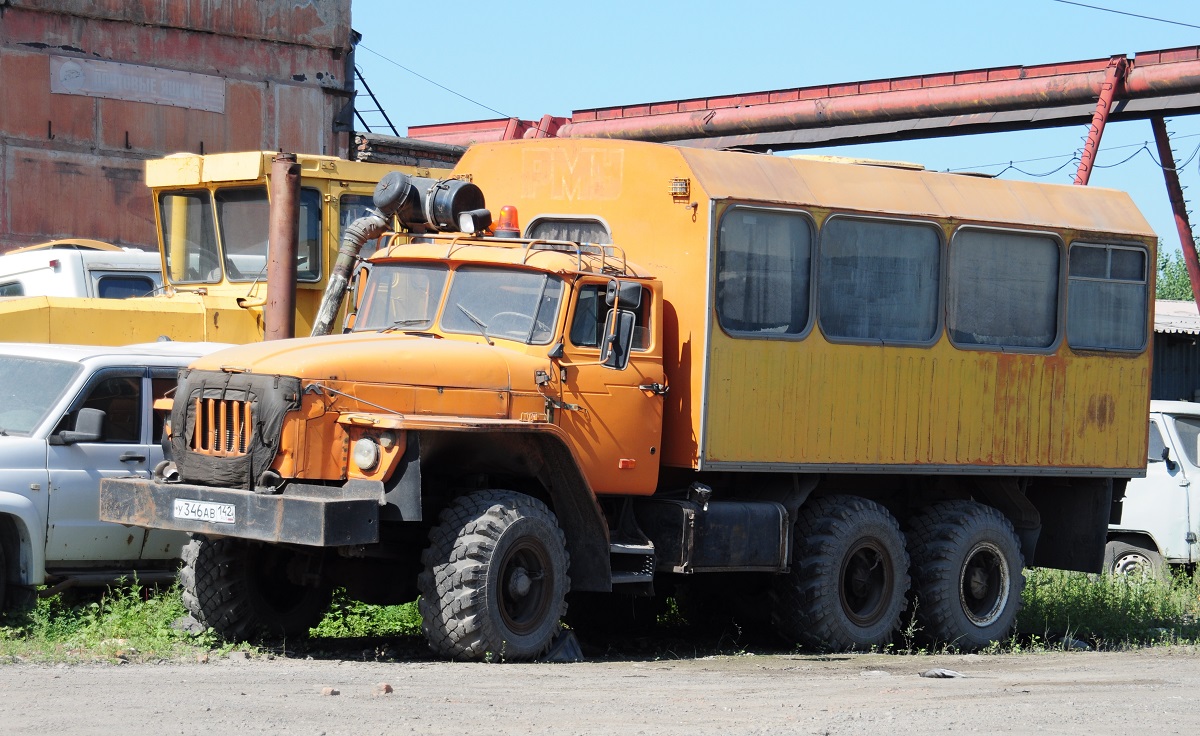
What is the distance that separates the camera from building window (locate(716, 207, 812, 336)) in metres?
10.7

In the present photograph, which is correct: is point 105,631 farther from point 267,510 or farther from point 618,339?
point 618,339

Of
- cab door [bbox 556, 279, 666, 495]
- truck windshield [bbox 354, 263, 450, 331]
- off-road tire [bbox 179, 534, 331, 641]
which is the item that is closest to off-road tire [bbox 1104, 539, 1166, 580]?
cab door [bbox 556, 279, 666, 495]

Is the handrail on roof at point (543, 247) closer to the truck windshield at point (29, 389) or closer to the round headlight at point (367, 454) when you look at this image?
the round headlight at point (367, 454)

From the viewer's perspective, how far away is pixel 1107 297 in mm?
12742

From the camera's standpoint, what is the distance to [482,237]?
1034 centimetres

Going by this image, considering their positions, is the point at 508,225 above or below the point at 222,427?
above

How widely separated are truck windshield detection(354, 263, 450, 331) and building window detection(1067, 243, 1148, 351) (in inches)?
209

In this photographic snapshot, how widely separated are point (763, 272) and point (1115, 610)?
16.5 feet

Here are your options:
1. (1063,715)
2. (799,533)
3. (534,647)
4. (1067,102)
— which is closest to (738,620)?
(799,533)

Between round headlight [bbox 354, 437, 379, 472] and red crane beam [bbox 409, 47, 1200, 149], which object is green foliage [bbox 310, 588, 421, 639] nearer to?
round headlight [bbox 354, 437, 379, 472]

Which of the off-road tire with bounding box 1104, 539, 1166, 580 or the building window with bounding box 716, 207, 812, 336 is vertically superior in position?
the building window with bounding box 716, 207, 812, 336

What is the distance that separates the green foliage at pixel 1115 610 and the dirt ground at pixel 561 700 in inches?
122

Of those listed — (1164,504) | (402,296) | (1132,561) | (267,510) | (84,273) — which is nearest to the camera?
(267,510)

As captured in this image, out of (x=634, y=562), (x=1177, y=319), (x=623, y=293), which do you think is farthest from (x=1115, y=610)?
(x=1177, y=319)
